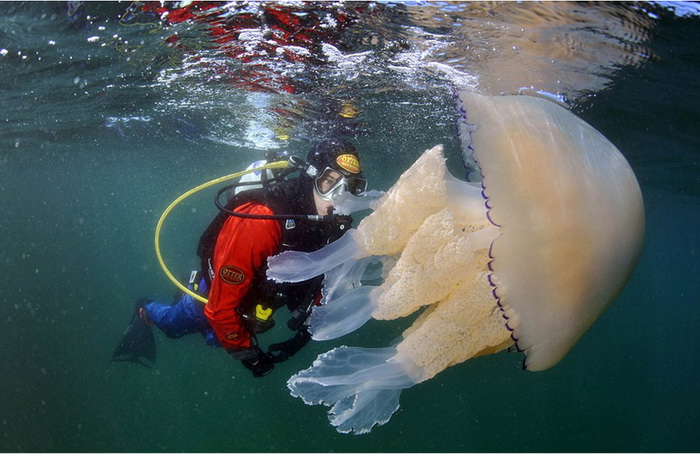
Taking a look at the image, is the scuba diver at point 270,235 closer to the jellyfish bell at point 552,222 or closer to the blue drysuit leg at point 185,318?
the blue drysuit leg at point 185,318

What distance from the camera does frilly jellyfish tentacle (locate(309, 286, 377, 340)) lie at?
1.87m

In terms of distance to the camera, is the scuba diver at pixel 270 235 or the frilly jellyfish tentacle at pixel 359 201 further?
the scuba diver at pixel 270 235

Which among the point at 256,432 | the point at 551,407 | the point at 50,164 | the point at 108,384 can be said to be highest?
the point at 50,164

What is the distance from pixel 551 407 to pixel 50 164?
30.4 metres

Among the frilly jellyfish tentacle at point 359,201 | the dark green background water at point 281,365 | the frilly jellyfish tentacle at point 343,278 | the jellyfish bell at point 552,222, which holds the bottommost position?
the dark green background water at point 281,365

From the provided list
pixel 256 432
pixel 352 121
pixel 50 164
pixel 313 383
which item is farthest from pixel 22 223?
pixel 313 383

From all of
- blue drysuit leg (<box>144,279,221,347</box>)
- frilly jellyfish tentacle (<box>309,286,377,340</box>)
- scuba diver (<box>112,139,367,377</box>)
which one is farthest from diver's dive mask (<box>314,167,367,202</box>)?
blue drysuit leg (<box>144,279,221,347</box>)

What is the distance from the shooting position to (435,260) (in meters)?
1.59

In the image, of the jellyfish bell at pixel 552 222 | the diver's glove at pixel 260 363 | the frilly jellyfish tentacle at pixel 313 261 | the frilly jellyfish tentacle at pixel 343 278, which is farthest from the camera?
the diver's glove at pixel 260 363

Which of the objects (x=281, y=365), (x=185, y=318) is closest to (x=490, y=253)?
(x=185, y=318)

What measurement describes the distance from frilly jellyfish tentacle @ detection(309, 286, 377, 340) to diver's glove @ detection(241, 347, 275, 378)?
2.50 meters

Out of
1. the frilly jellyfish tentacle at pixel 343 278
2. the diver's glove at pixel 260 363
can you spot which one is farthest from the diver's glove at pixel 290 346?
the frilly jellyfish tentacle at pixel 343 278

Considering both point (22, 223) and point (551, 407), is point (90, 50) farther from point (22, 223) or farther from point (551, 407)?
point (22, 223)

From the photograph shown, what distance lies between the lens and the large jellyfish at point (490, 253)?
1292 millimetres
